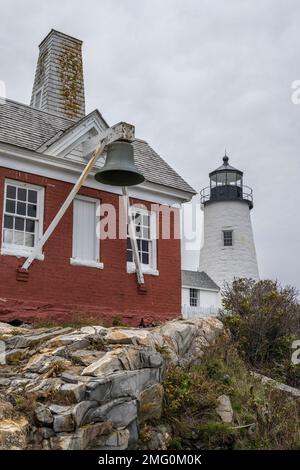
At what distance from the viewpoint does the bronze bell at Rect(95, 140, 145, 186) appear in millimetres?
12375

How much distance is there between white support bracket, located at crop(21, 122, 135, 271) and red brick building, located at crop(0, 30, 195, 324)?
394 mm

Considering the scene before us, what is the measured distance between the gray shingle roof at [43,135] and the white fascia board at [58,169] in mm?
194

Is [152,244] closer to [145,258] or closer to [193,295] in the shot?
[145,258]

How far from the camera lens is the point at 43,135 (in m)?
14.8

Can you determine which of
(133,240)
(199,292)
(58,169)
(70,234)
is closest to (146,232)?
(133,240)

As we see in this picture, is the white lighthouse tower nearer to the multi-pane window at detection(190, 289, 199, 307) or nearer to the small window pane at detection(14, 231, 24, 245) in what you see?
the multi-pane window at detection(190, 289, 199, 307)

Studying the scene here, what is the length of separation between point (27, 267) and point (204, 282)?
2226cm

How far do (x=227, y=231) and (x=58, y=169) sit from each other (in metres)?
22.2

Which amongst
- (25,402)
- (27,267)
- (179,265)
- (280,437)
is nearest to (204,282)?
(179,265)

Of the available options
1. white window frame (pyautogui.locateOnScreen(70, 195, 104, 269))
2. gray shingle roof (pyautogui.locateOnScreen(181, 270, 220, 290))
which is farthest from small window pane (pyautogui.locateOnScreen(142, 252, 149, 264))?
gray shingle roof (pyautogui.locateOnScreen(181, 270, 220, 290))

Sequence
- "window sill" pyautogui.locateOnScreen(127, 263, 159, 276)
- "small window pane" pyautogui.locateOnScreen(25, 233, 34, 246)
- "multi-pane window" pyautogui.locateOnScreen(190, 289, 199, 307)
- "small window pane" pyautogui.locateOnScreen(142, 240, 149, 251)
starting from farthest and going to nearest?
1. "multi-pane window" pyautogui.locateOnScreen(190, 289, 199, 307)
2. "small window pane" pyautogui.locateOnScreen(142, 240, 149, 251)
3. "window sill" pyautogui.locateOnScreen(127, 263, 159, 276)
4. "small window pane" pyautogui.locateOnScreen(25, 233, 34, 246)

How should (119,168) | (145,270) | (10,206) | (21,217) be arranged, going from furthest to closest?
(145,270) < (21,217) < (10,206) < (119,168)

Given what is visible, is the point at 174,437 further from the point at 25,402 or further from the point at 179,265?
the point at 179,265

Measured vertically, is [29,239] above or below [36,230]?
below
